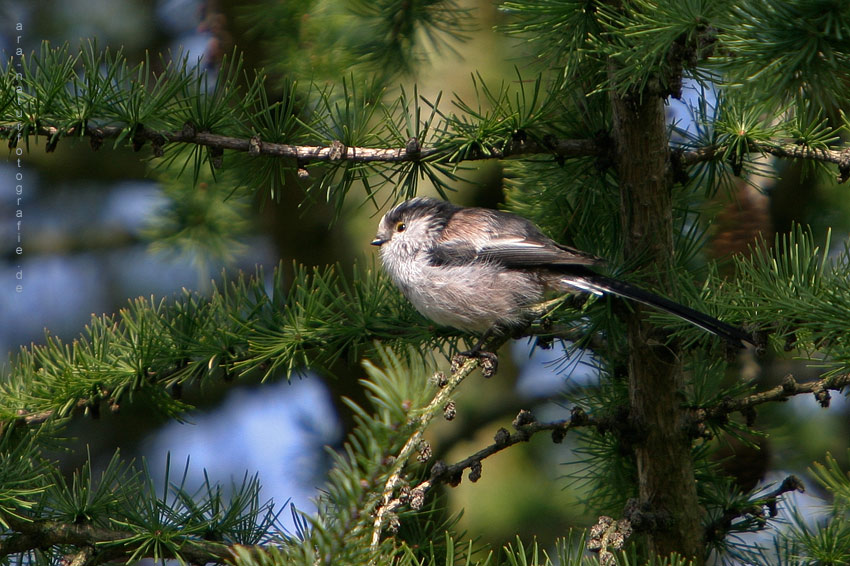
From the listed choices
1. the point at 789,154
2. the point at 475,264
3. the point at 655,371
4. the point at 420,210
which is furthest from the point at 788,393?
the point at 420,210

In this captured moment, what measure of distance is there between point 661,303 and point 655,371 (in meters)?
0.25

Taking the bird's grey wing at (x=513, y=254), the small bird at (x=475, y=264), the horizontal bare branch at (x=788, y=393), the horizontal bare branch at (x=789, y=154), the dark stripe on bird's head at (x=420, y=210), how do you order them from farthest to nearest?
the dark stripe on bird's head at (x=420, y=210) < the small bird at (x=475, y=264) < the bird's grey wing at (x=513, y=254) < the horizontal bare branch at (x=789, y=154) < the horizontal bare branch at (x=788, y=393)

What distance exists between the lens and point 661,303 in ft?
6.94

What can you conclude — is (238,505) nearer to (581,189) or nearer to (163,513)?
(163,513)

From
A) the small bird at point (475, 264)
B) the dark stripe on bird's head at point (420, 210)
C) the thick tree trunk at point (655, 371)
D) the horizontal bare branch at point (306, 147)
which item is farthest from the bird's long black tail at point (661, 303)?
the dark stripe on bird's head at point (420, 210)

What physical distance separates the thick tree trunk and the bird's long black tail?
0.37ft

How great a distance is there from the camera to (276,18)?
11.6ft

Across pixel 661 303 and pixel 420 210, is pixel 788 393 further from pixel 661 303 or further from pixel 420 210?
pixel 420 210

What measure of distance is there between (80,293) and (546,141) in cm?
439

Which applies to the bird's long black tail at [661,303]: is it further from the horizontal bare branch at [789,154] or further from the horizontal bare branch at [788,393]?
the horizontal bare branch at [789,154]

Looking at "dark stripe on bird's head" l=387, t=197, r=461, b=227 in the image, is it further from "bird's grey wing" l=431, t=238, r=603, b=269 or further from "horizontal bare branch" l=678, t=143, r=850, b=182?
"horizontal bare branch" l=678, t=143, r=850, b=182

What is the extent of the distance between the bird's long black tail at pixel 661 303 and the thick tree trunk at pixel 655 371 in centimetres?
11

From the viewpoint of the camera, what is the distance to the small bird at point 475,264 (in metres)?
2.77

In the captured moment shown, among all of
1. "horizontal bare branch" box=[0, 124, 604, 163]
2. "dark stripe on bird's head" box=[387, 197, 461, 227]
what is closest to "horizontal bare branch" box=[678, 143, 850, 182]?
"horizontal bare branch" box=[0, 124, 604, 163]
